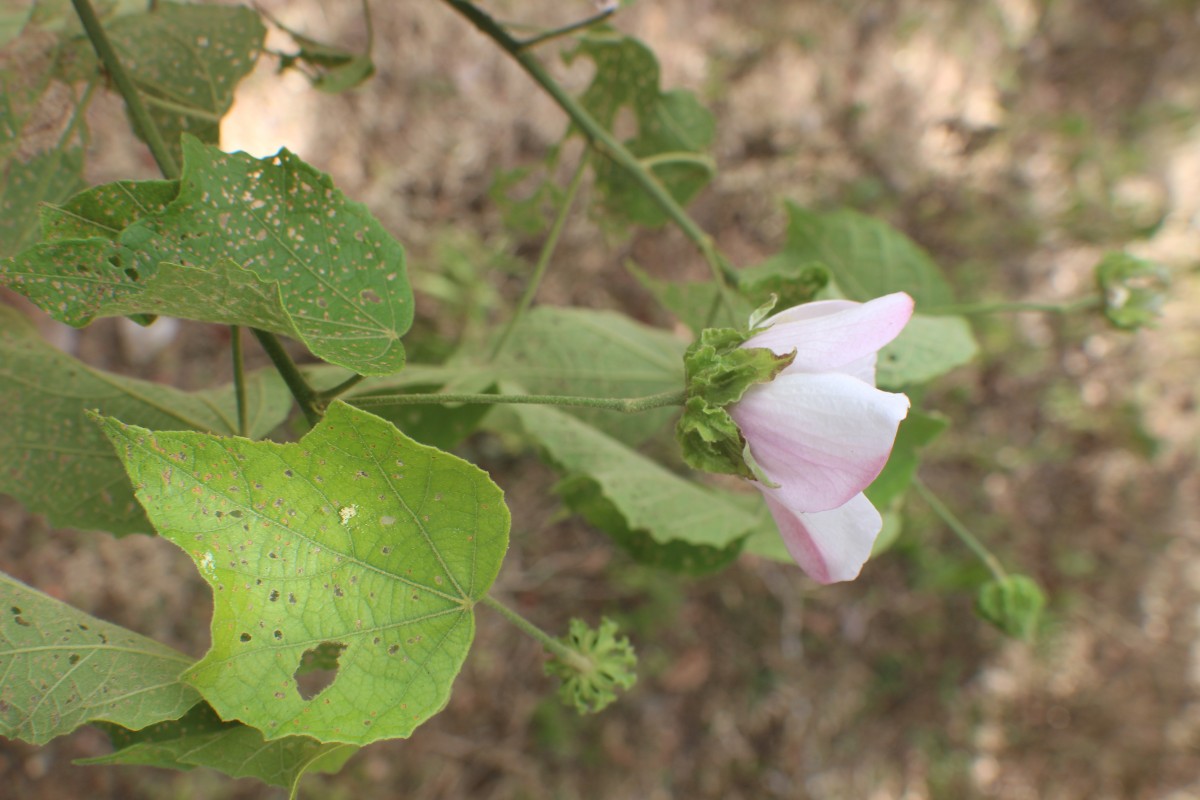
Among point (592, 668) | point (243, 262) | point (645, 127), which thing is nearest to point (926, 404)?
point (645, 127)

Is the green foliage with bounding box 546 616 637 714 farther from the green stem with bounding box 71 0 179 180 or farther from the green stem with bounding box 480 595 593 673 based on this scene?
the green stem with bounding box 71 0 179 180

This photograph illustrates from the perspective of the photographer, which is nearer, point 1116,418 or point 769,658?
point 769,658

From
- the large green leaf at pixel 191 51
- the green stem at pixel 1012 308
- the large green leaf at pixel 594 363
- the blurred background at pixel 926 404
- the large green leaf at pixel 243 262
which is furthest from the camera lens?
the blurred background at pixel 926 404

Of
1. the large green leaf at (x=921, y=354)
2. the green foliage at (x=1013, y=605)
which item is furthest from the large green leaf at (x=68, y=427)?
the green foliage at (x=1013, y=605)

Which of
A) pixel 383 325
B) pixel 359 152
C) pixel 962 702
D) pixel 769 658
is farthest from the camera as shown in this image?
pixel 962 702

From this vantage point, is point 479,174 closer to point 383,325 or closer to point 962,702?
point 383,325

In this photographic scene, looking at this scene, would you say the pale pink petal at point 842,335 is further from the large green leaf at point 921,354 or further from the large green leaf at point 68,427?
the large green leaf at point 68,427

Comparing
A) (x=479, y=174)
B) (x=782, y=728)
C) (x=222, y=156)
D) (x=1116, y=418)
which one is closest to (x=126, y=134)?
(x=479, y=174)
